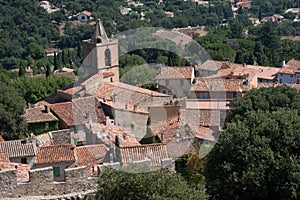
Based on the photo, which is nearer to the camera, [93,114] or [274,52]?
[93,114]

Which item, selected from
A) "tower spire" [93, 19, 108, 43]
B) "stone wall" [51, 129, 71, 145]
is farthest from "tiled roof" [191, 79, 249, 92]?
"stone wall" [51, 129, 71, 145]

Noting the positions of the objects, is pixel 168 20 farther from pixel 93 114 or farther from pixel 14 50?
pixel 93 114

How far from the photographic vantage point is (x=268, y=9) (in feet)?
368

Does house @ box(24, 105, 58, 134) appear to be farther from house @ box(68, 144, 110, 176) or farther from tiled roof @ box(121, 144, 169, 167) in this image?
tiled roof @ box(121, 144, 169, 167)

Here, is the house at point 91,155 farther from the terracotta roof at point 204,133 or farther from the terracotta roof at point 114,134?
the terracotta roof at point 204,133

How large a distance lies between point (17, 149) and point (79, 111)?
10562mm

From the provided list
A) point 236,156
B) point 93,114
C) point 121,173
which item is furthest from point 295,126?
point 93,114

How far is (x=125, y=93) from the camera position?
101 ft

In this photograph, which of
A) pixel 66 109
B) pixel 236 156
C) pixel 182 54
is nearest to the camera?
pixel 236 156

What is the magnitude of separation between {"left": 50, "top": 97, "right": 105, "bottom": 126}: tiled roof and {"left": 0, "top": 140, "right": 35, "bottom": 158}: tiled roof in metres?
A: 8.34

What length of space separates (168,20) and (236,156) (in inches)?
3057

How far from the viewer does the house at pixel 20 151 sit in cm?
1623

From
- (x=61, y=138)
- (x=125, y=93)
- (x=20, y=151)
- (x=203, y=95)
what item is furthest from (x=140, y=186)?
(x=203, y=95)

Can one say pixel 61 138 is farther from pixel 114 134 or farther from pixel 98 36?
pixel 98 36
